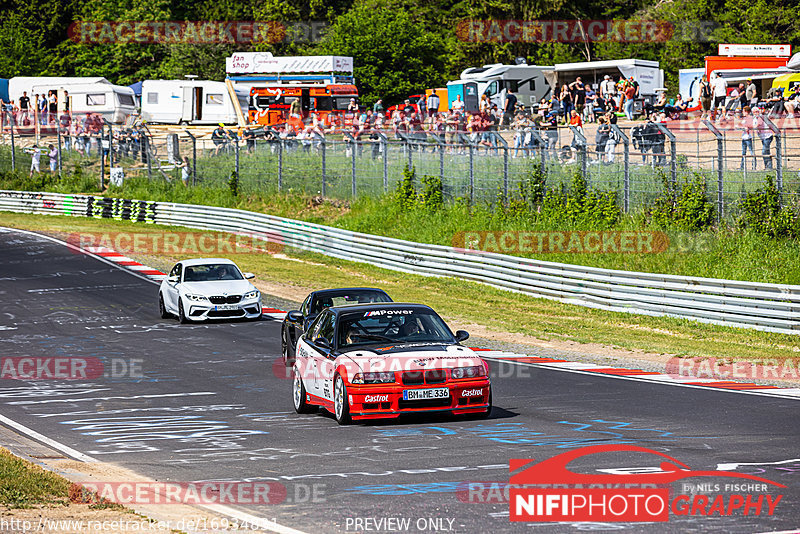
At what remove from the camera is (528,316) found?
2395 centimetres

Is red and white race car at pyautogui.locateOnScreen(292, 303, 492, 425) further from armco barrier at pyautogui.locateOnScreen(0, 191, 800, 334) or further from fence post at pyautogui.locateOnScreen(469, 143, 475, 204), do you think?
fence post at pyautogui.locateOnScreen(469, 143, 475, 204)

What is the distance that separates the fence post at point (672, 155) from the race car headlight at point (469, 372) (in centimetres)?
1488

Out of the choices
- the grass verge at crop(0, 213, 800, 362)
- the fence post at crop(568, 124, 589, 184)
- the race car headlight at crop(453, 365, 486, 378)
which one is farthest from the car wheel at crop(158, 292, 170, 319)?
the race car headlight at crop(453, 365, 486, 378)

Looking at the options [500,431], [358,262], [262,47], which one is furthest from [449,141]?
[262,47]

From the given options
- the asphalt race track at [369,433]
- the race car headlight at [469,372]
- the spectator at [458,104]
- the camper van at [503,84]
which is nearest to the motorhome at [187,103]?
the spectator at [458,104]

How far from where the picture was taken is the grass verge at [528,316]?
19500 mm

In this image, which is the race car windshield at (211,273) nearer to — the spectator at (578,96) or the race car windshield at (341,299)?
the race car windshield at (341,299)

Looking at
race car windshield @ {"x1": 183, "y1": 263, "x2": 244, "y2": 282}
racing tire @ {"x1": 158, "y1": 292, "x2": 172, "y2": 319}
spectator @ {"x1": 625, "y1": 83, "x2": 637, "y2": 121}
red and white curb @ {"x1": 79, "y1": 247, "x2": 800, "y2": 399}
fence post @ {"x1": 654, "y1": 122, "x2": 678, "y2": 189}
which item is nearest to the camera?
red and white curb @ {"x1": 79, "y1": 247, "x2": 800, "y2": 399}

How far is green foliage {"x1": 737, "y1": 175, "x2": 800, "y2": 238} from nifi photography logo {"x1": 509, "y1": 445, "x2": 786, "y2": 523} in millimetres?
16105

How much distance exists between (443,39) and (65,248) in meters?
42.3

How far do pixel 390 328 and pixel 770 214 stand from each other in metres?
14.3

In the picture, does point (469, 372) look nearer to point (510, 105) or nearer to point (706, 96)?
point (706, 96)

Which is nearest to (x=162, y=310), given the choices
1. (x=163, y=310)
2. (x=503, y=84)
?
(x=163, y=310)

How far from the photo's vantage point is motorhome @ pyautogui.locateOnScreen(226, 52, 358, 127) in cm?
4947
